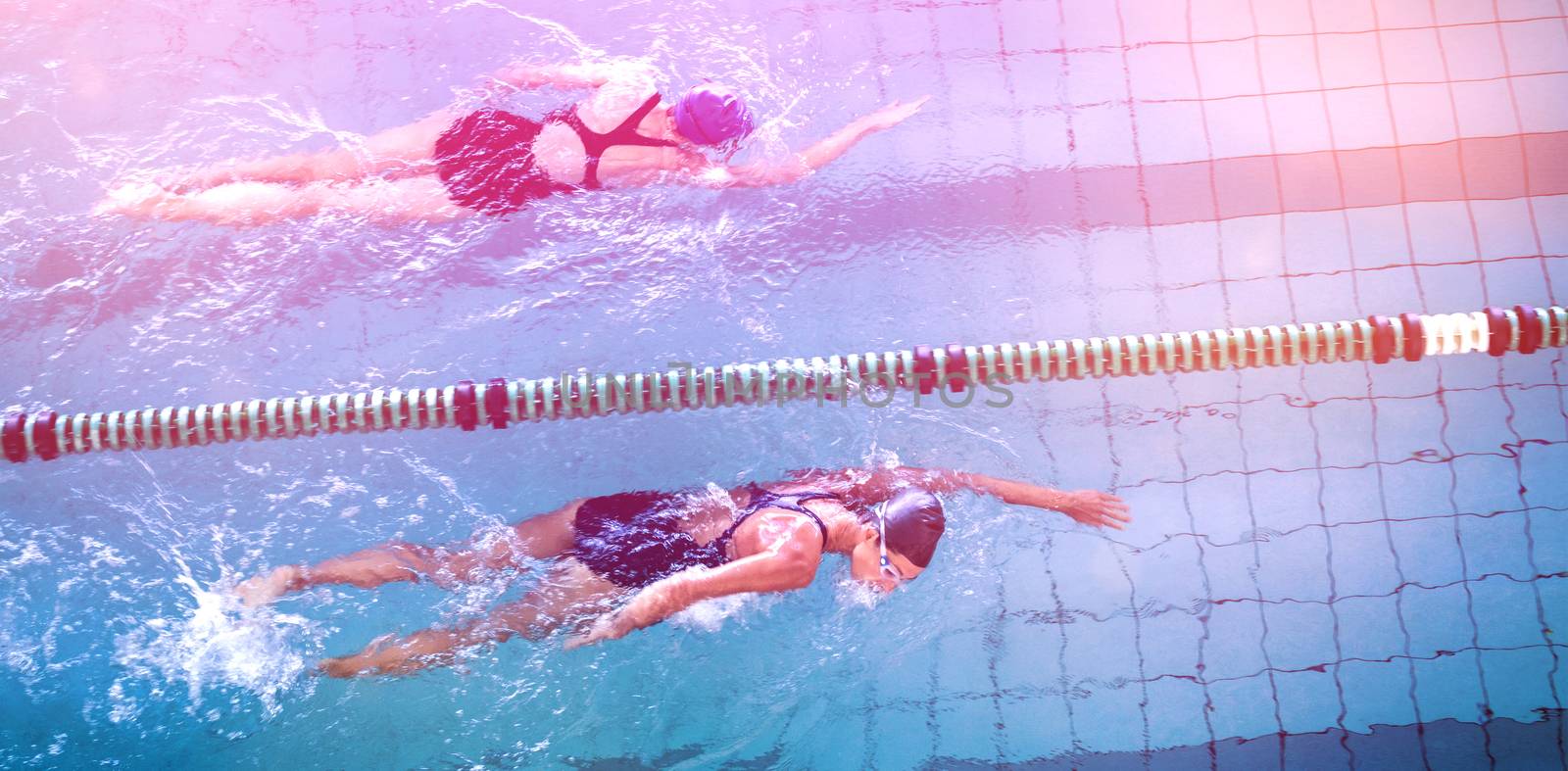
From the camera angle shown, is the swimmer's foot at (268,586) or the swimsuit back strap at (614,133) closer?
the swimmer's foot at (268,586)

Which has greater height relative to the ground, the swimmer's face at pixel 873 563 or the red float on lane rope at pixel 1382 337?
the red float on lane rope at pixel 1382 337

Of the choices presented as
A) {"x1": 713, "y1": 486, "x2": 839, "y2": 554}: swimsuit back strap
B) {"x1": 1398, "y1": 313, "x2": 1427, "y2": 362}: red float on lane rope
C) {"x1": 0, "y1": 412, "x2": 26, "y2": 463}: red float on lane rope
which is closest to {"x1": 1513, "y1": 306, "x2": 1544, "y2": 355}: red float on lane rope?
{"x1": 1398, "y1": 313, "x2": 1427, "y2": 362}: red float on lane rope

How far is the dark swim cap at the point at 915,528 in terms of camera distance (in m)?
2.69

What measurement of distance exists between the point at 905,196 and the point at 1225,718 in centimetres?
208

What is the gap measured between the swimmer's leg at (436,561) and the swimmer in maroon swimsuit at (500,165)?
1088mm

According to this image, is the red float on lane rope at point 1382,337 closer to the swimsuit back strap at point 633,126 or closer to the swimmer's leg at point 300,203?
the swimsuit back strap at point 633,126

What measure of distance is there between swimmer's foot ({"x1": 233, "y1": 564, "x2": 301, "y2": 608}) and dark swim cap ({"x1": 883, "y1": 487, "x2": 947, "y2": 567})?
1.77 m

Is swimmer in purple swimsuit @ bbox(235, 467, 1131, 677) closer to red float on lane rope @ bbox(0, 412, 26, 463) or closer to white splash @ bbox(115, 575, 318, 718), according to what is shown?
white splash @ bbox(115, 575, 318, 718)

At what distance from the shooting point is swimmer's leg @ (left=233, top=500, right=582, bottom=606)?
10.1 ft

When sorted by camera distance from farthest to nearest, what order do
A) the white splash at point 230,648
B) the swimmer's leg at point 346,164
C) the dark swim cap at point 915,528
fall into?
the swimmer's leg at point 346,164 → the white splash at point 230,648 → the dark swim cap at point 915,528

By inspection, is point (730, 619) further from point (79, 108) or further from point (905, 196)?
point (79, 108)

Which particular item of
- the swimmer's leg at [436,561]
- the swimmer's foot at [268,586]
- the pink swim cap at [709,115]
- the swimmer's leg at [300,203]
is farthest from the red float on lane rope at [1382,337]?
the swimmer's foot at [268,586]

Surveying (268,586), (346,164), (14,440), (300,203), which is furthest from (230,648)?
(346,164)

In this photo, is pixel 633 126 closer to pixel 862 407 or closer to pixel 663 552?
pixel 862 407
